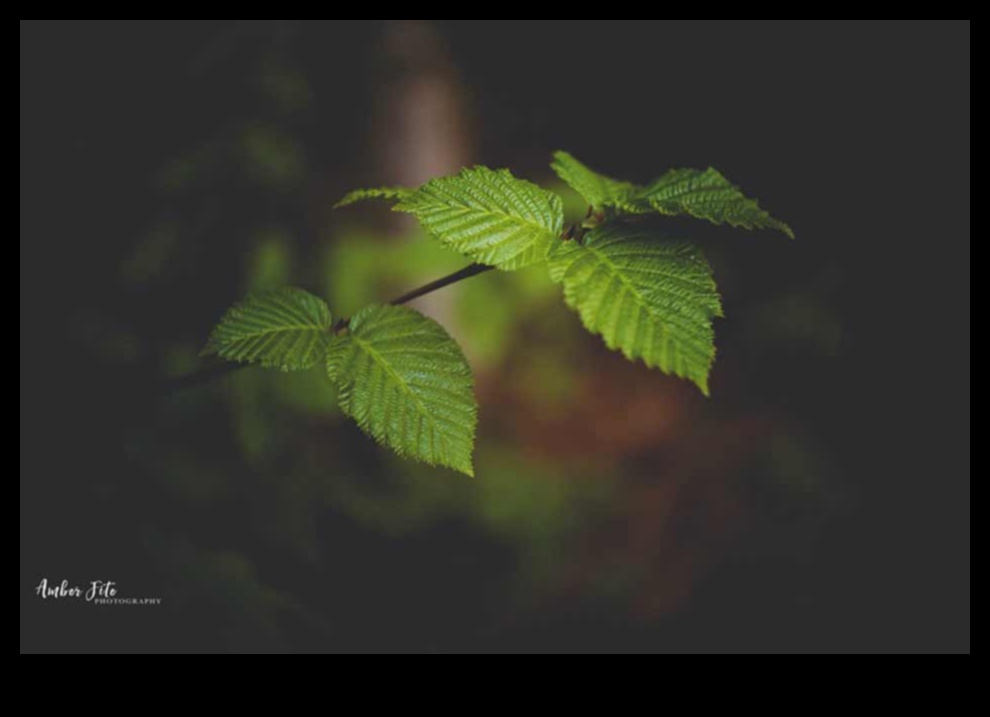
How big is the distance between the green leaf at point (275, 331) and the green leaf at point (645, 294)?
1.30 feet

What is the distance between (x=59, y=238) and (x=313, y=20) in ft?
3.83

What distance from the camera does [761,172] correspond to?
2648 millimetres

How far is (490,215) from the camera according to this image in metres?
0.88

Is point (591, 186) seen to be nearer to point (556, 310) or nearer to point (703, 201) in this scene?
point (703, 201)

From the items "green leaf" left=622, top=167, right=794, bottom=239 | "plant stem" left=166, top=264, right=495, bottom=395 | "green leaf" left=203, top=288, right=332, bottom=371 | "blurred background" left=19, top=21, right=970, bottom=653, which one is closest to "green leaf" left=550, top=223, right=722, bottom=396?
"green leaf" left=622, top=167, right=794, bottom=239

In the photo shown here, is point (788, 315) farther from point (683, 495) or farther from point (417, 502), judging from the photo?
point (417, 502)

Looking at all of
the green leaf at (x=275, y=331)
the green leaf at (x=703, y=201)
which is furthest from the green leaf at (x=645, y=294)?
the green leaf at (x=275, y=331)

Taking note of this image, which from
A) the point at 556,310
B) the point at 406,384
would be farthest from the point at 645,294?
the point at 556,310

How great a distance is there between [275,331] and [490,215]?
0.38 m

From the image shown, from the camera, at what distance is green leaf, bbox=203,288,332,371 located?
96 centimetres

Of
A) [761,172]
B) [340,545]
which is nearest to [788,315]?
[761,172]

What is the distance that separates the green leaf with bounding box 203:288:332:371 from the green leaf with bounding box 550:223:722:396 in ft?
1.30

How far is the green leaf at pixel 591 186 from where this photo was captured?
3.09 ft

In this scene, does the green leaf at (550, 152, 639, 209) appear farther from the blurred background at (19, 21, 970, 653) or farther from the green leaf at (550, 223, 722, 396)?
the blurred background at (19, 21, 970, 653)
